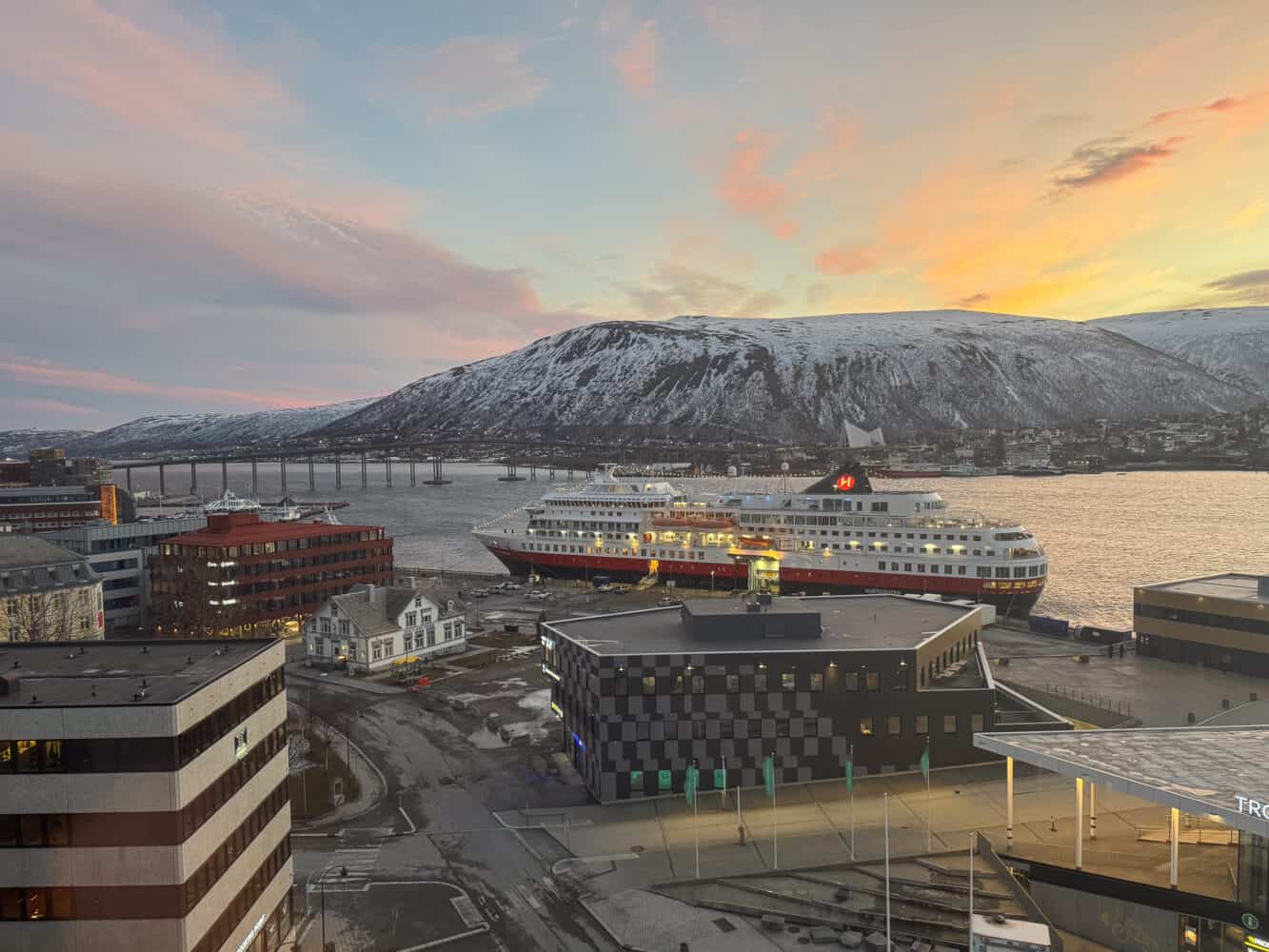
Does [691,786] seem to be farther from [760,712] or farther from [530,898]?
[530,898]

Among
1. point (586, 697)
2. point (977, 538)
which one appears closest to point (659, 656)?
point (586, 697)

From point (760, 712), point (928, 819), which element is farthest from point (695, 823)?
point (928, 819)

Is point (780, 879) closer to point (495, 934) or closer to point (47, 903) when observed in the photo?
point (495, 934)

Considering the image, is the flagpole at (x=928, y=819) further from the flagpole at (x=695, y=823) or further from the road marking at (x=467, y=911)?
the road marking at (x=467, y=911)

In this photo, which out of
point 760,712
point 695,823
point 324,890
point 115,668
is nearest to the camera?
point 115,668

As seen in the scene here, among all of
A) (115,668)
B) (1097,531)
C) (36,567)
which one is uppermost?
(115,668)

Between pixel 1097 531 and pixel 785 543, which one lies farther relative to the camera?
pixel 1097 531
